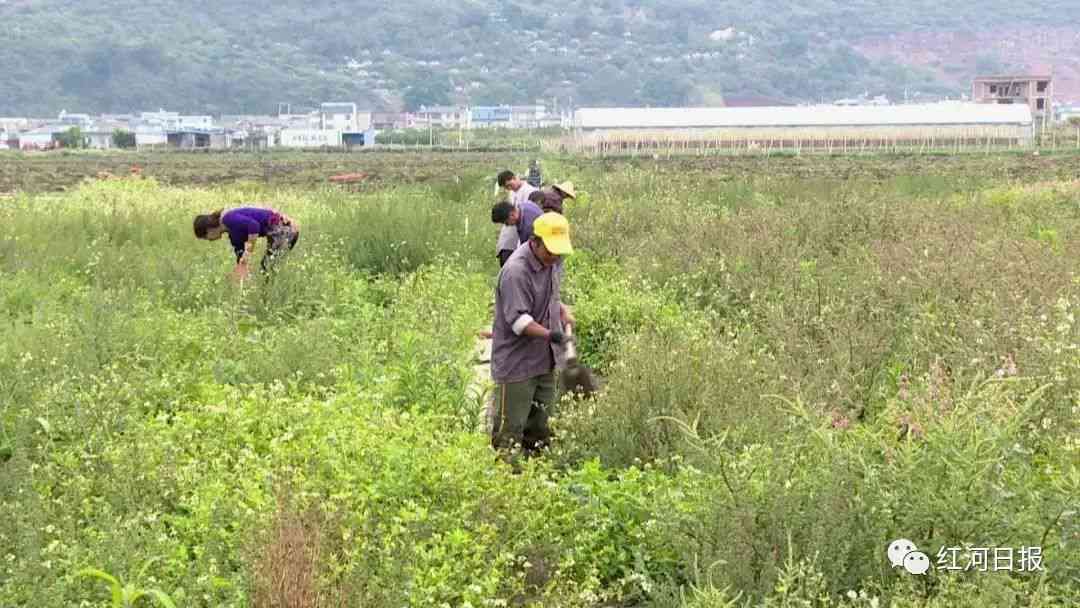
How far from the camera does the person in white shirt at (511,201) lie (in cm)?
1068

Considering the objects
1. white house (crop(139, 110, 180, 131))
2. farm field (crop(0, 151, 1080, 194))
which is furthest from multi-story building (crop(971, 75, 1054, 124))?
white house (crop(139, 110, 180, 131))

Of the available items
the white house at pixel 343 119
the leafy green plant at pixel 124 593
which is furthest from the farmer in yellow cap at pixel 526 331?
the white house at pixel 343 119

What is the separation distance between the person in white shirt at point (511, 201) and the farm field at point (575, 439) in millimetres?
479

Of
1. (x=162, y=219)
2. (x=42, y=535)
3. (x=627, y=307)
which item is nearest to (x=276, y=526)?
(x=42, y=535)

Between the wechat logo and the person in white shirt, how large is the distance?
656cm

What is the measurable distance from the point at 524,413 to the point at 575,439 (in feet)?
2.03

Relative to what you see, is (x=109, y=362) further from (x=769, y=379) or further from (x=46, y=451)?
(x=769, y=379)

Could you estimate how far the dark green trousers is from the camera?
6.74 m

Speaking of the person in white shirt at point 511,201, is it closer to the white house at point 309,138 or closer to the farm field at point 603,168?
the farm field at point 603,168

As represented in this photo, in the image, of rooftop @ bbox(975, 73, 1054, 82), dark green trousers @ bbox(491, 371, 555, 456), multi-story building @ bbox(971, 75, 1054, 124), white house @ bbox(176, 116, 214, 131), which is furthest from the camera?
white house @ bbox(176, 116, 214, 131)

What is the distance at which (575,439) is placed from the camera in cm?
626

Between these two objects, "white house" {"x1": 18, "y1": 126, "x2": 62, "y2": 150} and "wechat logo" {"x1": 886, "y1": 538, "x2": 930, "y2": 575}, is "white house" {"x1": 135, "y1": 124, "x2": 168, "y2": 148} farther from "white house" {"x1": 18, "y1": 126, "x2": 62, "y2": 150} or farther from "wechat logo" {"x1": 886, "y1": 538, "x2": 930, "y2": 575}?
"wechat logo" {"x1": 886, "y1": 538, "x2": 930, "y2": 575}

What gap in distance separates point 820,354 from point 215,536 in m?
4.16

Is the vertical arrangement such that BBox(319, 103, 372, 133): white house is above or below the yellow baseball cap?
above
